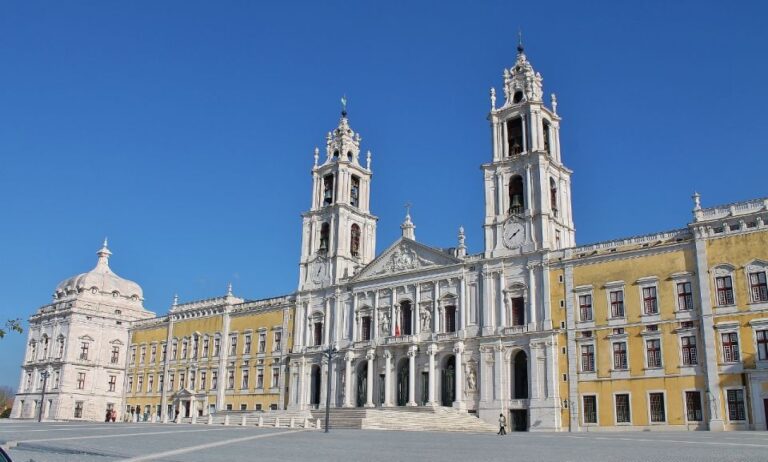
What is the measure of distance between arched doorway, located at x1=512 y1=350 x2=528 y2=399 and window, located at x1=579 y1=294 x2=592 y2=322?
14.8 ft

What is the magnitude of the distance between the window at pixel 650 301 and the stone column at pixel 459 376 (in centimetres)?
1211

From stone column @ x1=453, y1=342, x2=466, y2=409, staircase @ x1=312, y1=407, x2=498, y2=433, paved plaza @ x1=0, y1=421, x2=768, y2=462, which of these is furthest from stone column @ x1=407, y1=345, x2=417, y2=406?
paved plaza @ x1=0, y1=421, x2=768, y2=462

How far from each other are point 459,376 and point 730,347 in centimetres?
1670

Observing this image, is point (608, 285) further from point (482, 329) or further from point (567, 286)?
point (482, 329)

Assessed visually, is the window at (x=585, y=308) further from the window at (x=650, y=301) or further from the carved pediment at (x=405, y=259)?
the carved pediment at (x=405, y=259)

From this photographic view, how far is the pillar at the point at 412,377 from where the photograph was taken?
5128 cm

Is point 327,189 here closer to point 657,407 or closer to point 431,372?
point 431,372

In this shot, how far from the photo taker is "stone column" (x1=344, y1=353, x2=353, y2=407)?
55.3m

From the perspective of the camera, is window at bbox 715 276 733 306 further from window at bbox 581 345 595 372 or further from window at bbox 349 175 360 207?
window at bbox 349 175 360 207

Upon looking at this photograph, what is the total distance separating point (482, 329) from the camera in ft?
164

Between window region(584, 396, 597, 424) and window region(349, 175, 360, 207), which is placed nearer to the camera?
window region(584, 396, 597, 424)

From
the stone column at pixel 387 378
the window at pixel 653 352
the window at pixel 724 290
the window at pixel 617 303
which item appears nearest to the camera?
the window at pixel 724 290

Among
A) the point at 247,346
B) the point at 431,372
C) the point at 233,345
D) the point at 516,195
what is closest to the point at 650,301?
the point at 516,195

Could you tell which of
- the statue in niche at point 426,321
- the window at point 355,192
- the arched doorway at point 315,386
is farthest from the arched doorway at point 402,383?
the window at point 355,192
